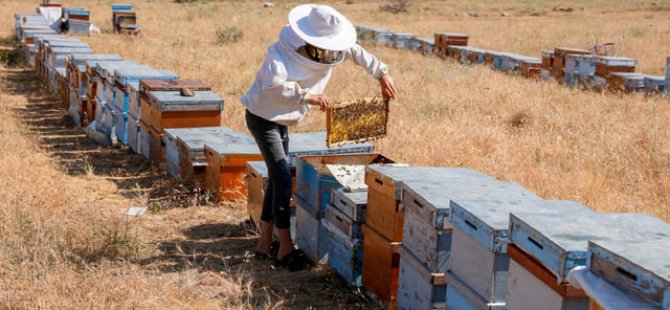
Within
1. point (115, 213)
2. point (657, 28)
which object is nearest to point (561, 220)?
point (115, 213)

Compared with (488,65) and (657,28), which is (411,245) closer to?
(488,65)

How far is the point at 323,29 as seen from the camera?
541cm

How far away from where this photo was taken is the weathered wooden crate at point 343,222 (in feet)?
17.3

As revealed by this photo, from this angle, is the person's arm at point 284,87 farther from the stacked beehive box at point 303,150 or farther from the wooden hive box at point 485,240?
the wooden hive box at point 485,240

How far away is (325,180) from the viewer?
5.60 m

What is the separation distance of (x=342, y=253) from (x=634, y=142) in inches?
222

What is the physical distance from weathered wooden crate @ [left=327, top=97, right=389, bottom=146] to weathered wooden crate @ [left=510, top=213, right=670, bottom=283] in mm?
2088

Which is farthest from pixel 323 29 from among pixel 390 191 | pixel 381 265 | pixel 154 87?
pixel 154 87

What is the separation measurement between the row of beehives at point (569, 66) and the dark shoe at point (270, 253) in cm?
1087

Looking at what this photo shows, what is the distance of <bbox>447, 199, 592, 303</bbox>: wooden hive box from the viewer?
3.85m

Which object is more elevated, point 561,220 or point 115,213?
point 561,220

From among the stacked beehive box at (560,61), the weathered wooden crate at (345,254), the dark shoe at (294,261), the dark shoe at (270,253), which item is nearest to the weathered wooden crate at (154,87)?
the dark shoe at (270,253)

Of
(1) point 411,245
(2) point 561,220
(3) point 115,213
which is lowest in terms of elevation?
(3) point 115,213

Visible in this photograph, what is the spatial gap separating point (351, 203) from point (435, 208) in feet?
3.34
